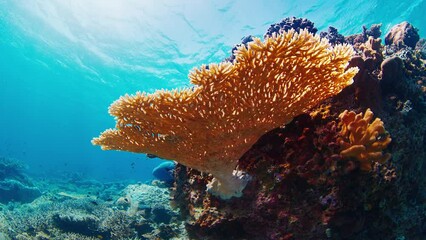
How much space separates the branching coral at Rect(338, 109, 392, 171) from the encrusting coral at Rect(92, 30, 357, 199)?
53cm

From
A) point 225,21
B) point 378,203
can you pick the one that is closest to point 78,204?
point 378,203

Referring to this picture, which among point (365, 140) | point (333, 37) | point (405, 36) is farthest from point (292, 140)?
point (405, 36)

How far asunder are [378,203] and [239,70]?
2.60m

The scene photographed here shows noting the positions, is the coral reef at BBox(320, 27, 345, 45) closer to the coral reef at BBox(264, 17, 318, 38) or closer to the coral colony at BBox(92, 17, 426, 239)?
the coral reef at BBox(264, 17, 318, 38)

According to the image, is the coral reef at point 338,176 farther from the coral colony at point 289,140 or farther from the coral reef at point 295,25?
the coral reef at point 295,25

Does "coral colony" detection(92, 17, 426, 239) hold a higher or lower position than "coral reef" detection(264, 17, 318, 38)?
lower

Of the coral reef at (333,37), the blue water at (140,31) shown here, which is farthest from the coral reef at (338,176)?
the blue water at (140,31)

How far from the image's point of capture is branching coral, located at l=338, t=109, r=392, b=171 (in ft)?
9.42

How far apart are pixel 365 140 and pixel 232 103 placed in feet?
5.15

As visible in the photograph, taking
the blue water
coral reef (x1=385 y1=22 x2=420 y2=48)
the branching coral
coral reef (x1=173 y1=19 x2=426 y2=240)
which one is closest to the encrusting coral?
coral reef (x1=173 y1=19 x2=426 y2=240)

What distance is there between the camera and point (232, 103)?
113 inches

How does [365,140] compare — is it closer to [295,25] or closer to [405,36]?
[295,25]

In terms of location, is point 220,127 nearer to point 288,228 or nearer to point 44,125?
point 288,228

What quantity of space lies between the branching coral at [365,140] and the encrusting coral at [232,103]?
0.53 m
